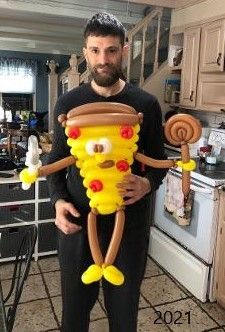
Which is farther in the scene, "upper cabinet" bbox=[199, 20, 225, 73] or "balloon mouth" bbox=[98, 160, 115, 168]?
"upper cabinet" bbox=[199, 20, 225, 73]

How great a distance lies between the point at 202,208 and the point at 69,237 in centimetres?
125

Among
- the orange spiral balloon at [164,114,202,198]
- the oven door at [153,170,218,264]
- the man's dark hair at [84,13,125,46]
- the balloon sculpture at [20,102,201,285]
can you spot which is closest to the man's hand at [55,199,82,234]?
the balloon sculpture at [20,102,201,285]

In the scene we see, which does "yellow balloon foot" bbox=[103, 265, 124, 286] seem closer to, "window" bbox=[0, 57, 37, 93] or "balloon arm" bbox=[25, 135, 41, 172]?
"balloon arm" bbox=[25, 135, 41, 172]

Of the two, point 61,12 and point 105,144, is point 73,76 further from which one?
point 105,144

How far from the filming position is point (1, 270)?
2.47 m

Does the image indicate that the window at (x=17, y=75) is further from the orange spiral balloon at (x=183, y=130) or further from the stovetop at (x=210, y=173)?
the orange spiral balloon at (x=183, y=130)

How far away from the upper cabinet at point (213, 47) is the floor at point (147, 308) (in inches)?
63.3

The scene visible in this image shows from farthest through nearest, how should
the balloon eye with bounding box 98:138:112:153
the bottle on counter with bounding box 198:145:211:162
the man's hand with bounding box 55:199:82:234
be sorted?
the bottle on counter with bounding box 198:145:211:162, the man's hand with bounding box 55:199:82:234, the balloon eye with bounding box 98:138:112:153

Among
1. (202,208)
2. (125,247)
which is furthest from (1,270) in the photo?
(125,247)

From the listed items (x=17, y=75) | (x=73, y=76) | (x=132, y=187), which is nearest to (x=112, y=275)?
(x=132, y=187)

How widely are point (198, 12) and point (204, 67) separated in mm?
463

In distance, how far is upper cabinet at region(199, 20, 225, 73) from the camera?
2.38 metres

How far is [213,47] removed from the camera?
2.46 meters

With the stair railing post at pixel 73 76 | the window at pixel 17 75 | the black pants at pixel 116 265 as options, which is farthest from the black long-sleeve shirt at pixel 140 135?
the window at pixel 17 75
